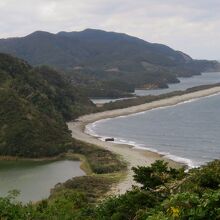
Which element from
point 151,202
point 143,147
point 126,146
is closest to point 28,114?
point 126,146

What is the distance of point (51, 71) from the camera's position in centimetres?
11594

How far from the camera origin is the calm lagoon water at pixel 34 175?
46478 mm

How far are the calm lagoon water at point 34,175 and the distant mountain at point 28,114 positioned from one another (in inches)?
183

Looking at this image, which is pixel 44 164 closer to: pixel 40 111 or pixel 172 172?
pixel 40 111

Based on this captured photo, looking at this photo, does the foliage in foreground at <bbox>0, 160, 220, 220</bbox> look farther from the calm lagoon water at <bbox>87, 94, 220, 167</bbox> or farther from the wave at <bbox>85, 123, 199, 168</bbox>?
the calm lagoon water at <bbox>87, 94, 220, 167</bbox>

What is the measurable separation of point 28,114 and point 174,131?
25687 millimetres

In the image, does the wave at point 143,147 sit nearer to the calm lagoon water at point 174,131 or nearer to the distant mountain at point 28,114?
the calm lagoon water at point 174,131

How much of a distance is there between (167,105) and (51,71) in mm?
31136

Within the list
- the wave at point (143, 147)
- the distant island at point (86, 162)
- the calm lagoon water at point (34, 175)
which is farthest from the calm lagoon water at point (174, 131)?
the calm lagoon water at point (34, 175)

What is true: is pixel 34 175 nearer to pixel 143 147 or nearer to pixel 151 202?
pixel 143 147

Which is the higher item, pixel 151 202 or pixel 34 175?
pixel 151 202

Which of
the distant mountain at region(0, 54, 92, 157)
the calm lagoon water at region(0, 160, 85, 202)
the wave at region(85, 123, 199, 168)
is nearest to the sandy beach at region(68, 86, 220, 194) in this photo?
the wave at region(85, 123, 199, 168)

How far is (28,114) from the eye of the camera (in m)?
74.3

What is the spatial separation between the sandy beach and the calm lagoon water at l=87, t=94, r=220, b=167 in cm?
228
